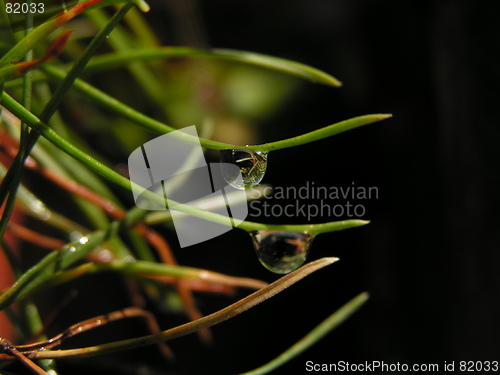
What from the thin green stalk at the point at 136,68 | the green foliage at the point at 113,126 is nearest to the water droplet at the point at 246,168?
the green foliage at the point at 113,126

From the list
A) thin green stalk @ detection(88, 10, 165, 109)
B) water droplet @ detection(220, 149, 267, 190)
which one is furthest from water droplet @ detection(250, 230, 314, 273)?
thin green stalk @ detection(88, 10, 165, 109)

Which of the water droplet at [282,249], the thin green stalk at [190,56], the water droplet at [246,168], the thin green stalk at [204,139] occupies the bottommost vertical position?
the water droplet at [282,249]

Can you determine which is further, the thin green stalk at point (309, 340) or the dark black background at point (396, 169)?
the dark black background at point (396, 169)

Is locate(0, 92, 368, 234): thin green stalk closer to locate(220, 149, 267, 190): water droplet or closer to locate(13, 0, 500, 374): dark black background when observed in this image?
locate(220, 149, 267, 190): water droplet

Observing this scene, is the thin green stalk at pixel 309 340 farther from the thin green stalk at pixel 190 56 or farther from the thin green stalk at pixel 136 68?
the thin green stalk at pixel 136 68

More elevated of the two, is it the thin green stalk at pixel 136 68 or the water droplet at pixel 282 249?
the thin green stalk at pixel 136 68

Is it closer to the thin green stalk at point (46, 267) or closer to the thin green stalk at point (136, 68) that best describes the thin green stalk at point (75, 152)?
the thin green stalk at point (46, 267)

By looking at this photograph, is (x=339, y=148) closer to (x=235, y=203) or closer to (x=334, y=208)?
(x=334, y=208)
